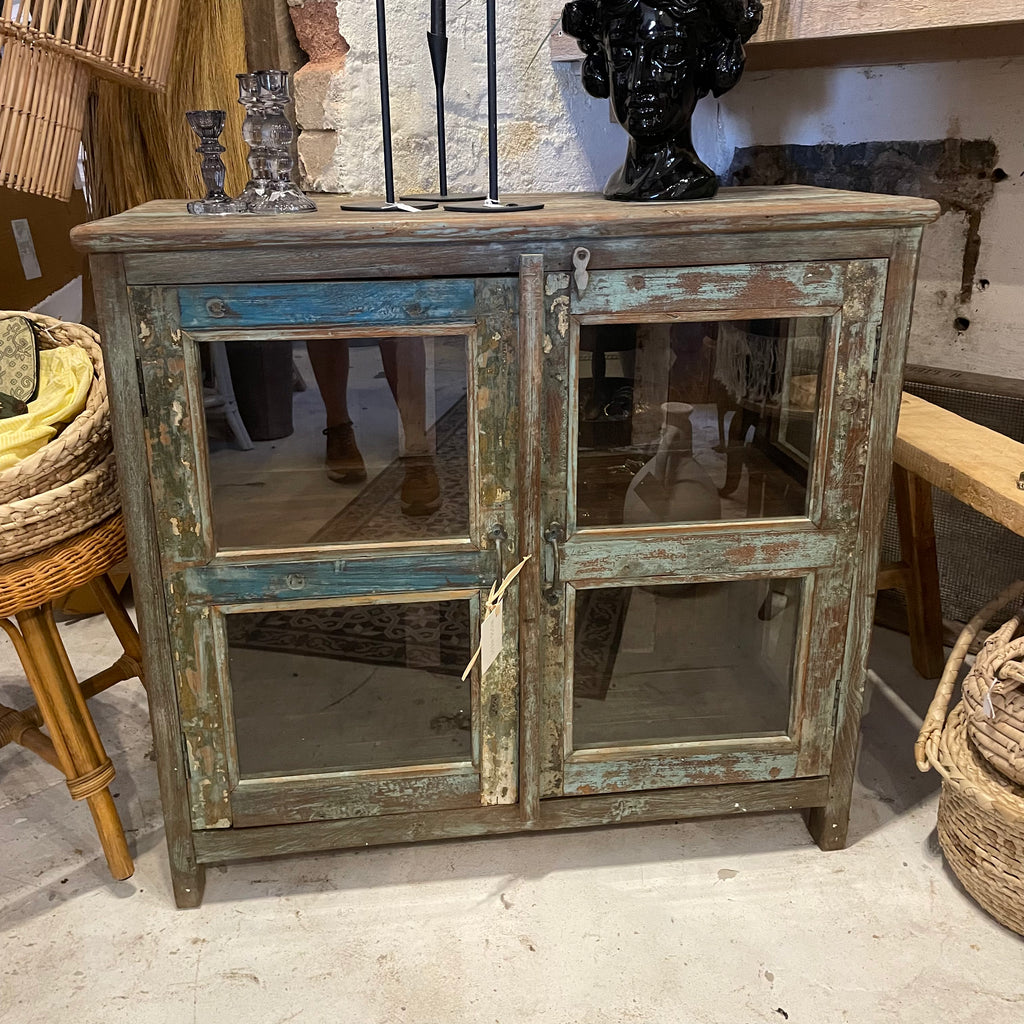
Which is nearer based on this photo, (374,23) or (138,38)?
(138,38)

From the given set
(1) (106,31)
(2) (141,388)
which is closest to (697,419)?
(2) (141,388)

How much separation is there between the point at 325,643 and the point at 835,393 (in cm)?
89

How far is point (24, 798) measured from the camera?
6.24ft

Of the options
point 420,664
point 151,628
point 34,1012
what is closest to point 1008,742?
point 420,664

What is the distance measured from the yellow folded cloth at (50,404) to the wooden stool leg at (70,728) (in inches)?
10.3

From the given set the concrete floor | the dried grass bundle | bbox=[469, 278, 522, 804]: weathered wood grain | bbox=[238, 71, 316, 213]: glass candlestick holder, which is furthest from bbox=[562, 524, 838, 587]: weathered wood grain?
the dried grass bundle

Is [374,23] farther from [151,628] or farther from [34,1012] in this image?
[34,1012]

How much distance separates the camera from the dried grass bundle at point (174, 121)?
6.66ft

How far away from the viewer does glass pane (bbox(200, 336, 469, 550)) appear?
137 centimetres

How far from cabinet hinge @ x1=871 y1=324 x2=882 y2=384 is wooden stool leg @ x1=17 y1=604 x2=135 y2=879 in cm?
134

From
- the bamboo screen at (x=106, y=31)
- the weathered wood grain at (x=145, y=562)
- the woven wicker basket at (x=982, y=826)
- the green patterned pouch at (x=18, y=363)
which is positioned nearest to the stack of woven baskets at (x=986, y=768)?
the woven wicker basket at (x=982, y=826)

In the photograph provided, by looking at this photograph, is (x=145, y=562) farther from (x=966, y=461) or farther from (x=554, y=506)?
(x=966, y=461)

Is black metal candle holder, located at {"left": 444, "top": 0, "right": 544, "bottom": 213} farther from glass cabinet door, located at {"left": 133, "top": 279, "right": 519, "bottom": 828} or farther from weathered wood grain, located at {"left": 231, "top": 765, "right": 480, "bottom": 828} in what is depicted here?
weathered wood grain, located at {"left": 231, "top": 765, "right": 480, "bottom": 828}

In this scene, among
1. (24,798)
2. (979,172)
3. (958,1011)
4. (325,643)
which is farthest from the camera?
(979,172)
